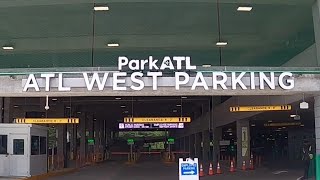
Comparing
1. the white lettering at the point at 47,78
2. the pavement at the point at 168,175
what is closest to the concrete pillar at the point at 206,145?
the pavement at the point at 168,175

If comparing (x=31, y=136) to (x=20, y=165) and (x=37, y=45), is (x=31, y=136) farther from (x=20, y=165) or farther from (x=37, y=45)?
(x=37, y=45)

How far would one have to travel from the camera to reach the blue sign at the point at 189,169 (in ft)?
52.0

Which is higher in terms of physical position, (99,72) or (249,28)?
(249,28)

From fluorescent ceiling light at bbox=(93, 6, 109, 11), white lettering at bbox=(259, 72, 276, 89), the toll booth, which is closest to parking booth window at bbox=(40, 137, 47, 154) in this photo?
the toll booth

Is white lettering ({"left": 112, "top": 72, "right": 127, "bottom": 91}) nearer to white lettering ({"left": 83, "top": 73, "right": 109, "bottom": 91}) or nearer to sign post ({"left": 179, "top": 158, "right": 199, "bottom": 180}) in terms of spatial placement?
white lettering ({"left": 83, "top": 73, "right": 109, "bottom": 91})

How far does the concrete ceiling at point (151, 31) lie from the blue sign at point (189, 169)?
7641 mm

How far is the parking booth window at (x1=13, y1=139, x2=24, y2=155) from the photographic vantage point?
2402 cm

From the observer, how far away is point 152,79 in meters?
17.8

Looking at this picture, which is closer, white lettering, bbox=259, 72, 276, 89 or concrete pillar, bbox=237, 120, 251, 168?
white lettering, bbox=259, 72, 276, 89

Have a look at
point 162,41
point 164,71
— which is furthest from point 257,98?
point 164,71

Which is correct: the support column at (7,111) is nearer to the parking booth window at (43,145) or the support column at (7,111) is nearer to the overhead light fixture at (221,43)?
the parking booth window at (43,145)

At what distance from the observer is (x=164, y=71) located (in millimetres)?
17922

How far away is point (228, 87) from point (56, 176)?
1417 centimetres

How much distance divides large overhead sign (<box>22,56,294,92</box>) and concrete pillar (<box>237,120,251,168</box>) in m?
18.4
